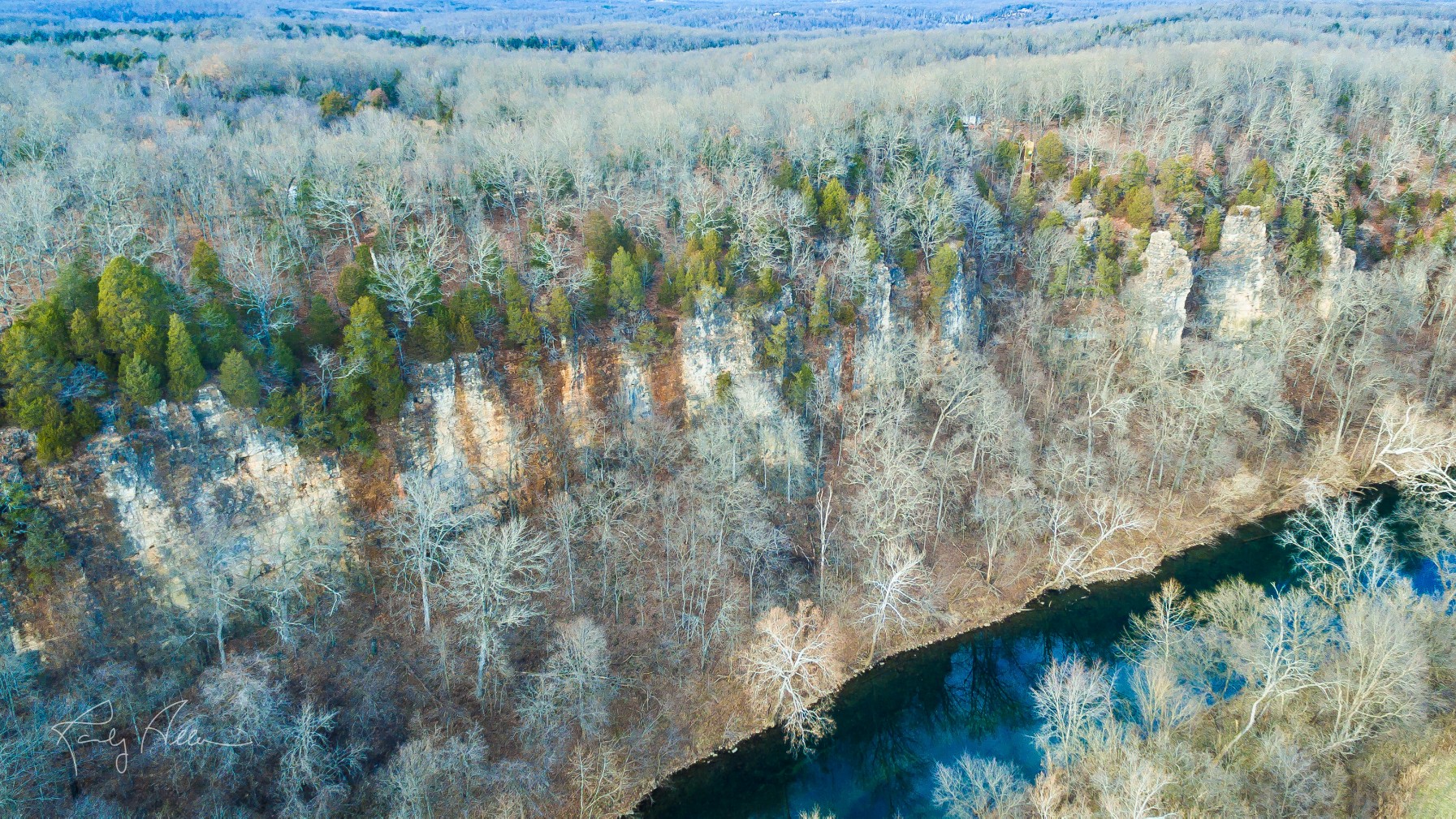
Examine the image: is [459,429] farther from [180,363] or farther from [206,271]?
[206,271]

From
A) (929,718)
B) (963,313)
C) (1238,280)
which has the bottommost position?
(929,718)

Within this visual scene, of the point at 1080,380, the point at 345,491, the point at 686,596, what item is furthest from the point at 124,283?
the point at 1080,380

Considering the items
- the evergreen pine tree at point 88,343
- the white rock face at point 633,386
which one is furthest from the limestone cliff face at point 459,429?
the evergreen pine tree at point 88,343

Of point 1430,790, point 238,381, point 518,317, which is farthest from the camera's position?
point 518,317

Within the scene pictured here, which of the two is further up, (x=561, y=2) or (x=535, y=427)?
(x=561, y=2)

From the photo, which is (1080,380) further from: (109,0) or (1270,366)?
(109,0)

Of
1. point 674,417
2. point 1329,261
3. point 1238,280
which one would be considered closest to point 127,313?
point 674,417
